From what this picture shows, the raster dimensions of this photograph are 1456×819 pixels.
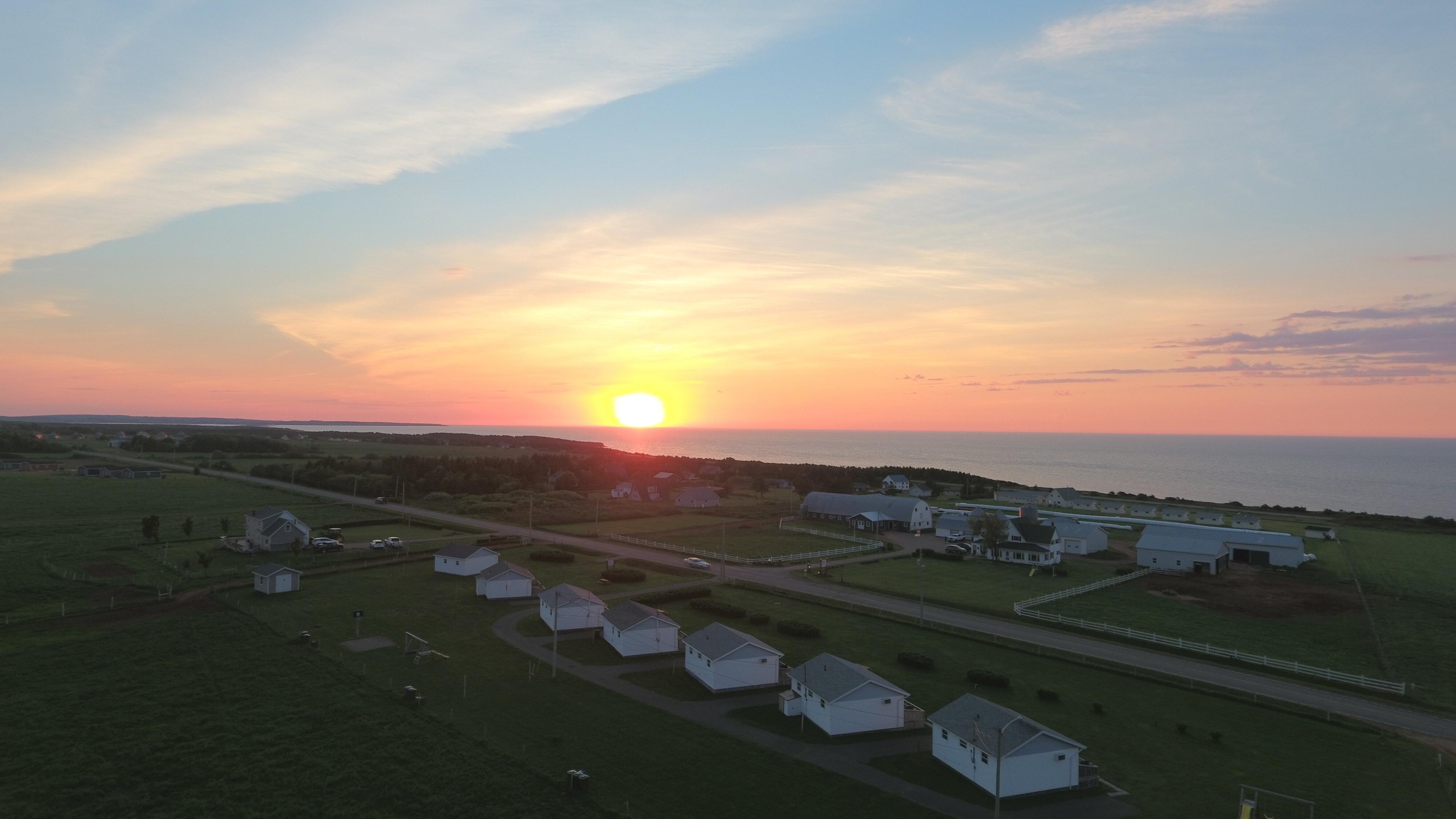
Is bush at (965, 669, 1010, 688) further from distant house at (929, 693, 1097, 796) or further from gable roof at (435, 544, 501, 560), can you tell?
gable roof at (435, 544, 501, 560)

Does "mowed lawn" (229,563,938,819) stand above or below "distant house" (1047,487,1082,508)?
below

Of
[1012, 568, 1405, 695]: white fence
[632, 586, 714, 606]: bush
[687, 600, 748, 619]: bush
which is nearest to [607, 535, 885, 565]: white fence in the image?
[632, 586, 714, 606]: bush

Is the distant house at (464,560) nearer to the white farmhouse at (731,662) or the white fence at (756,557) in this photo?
the white fence at (756,557)

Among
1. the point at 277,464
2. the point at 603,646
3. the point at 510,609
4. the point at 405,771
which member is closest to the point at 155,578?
the point at 510,609

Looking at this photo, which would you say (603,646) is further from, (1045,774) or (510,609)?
(1045,774)

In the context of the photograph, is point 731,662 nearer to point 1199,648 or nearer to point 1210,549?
point 1199,648

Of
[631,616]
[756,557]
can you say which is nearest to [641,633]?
[631,616]

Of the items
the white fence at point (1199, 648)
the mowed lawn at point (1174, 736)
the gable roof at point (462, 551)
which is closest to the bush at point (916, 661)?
the mowed lawn at point (1174, 736)
